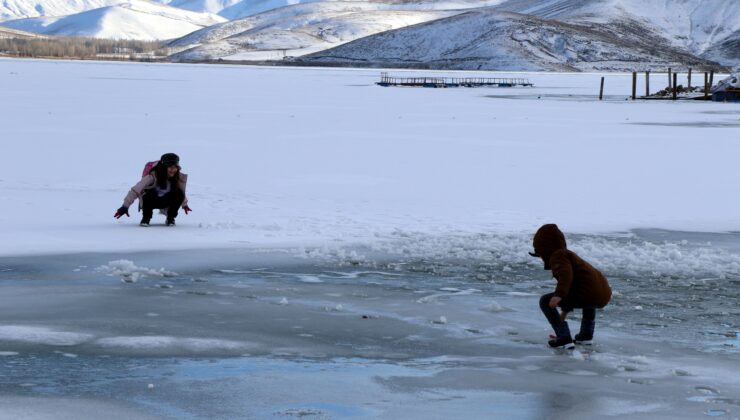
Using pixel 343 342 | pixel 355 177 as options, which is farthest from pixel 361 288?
pixel 355 177

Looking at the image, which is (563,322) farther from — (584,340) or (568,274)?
(568,274)

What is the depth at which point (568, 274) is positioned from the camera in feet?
25.1

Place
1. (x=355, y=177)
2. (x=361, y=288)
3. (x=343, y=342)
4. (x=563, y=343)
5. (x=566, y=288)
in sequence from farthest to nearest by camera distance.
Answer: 1. (x=355, y=177)
2. (x=361, y=288)
3. (x=343, y=342)
4. (x=563, y=343)
5. (x=566, y=288)

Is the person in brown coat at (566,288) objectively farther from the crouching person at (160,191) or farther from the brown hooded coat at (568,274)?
the crouching person at (160,191)

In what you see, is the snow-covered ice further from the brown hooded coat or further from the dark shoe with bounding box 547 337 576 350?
the brown hooded coat

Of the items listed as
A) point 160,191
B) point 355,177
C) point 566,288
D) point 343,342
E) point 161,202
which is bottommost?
point 355,177

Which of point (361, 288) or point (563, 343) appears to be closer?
point (563, 343)

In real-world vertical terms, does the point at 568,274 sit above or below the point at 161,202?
above

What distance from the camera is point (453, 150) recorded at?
2750 cm

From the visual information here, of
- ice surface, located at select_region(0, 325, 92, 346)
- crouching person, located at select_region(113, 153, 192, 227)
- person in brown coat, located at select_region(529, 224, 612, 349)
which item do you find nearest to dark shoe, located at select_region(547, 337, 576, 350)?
person in brown coat, located at select_region(529, 224, 612, 349)

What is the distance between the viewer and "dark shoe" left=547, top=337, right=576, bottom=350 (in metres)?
7.76

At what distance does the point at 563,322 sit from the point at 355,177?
1338 centimetres

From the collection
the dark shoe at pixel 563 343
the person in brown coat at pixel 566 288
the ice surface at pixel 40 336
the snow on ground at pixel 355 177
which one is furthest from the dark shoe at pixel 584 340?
the snow on ground at pixel 355 177

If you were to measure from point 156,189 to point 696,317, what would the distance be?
7.24m
